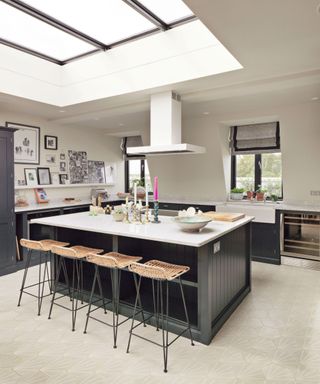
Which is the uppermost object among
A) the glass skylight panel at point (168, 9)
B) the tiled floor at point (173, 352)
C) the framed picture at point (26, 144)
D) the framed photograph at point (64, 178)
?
the glass skylight panel at point (168, 9)

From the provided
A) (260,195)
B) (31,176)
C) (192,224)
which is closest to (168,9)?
(192,224)

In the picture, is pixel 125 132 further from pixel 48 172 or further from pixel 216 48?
pixel 216 48

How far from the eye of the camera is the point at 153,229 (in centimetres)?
298

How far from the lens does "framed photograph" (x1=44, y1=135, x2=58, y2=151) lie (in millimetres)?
5754

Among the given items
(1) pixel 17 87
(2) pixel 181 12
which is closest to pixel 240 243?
(2) pixel 181 12

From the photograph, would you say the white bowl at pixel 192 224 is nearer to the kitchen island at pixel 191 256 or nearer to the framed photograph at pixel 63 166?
the kitchen island at pixel 191 256

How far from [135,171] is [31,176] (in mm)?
2836

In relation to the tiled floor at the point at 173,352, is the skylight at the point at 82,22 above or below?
above

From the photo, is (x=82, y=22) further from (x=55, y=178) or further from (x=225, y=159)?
(x=225, y=159)

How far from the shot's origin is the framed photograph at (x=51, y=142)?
5.75 m

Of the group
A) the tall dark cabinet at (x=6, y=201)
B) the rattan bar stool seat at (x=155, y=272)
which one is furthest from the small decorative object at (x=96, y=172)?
the rattan bar stool seat at (x=155, y=272)

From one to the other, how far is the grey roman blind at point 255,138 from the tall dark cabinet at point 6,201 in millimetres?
3953

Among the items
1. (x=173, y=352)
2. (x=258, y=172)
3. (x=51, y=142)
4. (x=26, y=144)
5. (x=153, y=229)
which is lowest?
(x=173, y=352)

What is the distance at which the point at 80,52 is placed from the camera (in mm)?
4023
